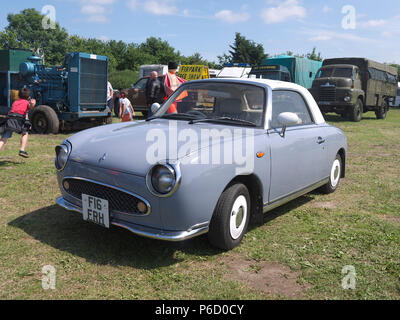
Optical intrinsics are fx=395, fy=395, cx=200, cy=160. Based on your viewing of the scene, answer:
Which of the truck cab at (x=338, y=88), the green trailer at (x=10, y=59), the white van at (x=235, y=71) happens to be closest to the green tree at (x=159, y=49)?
the white van at (x=235, y=71)

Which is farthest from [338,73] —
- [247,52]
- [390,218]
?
[247,52]

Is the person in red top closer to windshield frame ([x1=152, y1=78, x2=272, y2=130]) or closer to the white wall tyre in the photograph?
windshield frame ([x1=152, y1=78, x2=272, y2=130])

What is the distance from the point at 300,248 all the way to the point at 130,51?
6610cm

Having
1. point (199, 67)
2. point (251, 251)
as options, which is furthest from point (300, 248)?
point (199, 67)

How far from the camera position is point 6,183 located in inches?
221

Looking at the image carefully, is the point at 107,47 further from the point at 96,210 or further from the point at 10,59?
the point at 96,210

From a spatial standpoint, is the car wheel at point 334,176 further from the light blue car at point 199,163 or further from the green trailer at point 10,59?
the green trailer at point 10,59

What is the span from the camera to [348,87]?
17578 mm

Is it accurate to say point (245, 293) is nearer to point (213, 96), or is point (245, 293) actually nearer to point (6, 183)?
point (213, 96)

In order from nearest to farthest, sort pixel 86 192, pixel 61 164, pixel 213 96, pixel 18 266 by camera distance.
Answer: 1. pixel 18 266
2. pixel 86 192
3. pixel 61 164
4. pixel 213 96

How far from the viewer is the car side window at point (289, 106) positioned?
4.21m

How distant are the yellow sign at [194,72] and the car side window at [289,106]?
47.0 feet

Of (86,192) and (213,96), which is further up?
(213,96)

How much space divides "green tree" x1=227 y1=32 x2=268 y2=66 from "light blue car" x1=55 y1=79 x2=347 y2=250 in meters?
61.4
